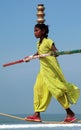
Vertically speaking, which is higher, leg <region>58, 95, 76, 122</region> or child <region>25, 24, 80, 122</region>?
child <region>25, 24, 80, 122</region>

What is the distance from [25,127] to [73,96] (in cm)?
173

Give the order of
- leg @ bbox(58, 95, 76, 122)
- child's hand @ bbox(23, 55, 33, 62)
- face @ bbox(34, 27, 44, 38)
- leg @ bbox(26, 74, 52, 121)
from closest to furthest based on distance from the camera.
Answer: leg @ bbox(58, 95, 76, 122)
child's hand @ bbox(23, 55, 33, 62)
leg @ bbox(26, 74, 52, 121)
face @ bbox(34, 27, 44, 38)

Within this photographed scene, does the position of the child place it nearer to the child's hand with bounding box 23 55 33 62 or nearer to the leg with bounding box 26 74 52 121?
the leg with bounding box 26 74 52 121

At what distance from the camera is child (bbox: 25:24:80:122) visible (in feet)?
38.9

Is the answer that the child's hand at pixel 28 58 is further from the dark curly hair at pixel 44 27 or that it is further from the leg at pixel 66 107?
the leg at pixel 66 107

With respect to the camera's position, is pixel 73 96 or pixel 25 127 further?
pixel 73 96

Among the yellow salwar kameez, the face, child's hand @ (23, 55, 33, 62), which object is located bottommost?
the yellow salwar kameez

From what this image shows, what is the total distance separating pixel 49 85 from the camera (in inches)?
470

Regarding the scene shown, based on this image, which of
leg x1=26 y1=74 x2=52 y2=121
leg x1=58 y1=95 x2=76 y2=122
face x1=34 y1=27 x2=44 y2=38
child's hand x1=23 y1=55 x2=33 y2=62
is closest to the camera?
leg x1=58 y1=95 x2=76 y2=122

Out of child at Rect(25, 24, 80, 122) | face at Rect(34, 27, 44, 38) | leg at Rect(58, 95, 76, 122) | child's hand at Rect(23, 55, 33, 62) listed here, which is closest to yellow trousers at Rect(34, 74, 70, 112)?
child at Rect(25, 24, 80, 122)

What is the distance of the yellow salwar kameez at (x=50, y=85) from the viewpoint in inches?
467

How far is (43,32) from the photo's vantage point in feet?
40.1

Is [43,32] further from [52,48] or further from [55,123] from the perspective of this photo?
[55,123]

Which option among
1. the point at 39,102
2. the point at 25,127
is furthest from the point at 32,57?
the point at 25,127
